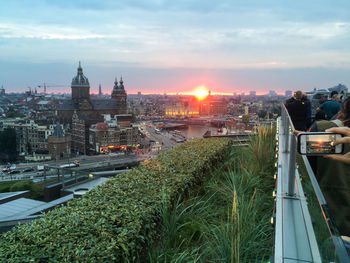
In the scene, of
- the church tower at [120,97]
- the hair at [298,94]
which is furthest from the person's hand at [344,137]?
the church tower at [120,97]

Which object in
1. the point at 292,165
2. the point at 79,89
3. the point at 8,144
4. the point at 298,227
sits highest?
the point at 79,89

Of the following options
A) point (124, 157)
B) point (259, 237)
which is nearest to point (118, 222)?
point (259, 237)

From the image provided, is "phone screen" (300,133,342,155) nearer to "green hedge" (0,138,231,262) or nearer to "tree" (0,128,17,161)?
"green hedge" (0,138,231,262)

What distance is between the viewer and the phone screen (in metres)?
0.65

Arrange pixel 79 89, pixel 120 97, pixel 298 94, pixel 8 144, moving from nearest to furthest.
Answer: pixel 298 94 < pixel 8 144 < pixel 79 89 < pixel 120 97

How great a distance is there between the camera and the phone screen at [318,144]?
2.13 feet

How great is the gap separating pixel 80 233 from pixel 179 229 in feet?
1.73

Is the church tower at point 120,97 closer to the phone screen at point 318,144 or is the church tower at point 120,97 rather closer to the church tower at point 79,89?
the church tower at point 79,89

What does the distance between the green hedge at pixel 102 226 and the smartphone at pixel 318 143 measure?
26.5 inches

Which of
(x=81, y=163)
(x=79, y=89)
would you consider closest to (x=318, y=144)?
(x=81, y=163)

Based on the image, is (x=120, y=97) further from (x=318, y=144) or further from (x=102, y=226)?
(x=318, y=144)

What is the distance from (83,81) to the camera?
124ft

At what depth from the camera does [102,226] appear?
1.10m

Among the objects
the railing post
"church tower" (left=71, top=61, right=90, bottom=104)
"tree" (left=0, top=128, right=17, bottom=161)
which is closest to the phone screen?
→ the railing post
